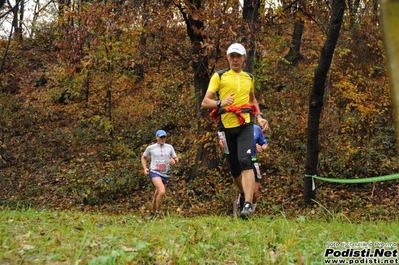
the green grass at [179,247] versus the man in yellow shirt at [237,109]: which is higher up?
the man in yellow shirt at [237,109]

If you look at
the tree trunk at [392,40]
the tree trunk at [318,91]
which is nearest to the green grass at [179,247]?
the tree trunk at [392,40]

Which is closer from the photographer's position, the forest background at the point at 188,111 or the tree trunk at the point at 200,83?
the forest background at the point at 188,111

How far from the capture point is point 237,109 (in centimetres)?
632

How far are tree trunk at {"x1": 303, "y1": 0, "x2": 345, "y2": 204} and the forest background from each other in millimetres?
573

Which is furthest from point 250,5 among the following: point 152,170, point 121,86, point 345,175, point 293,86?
point 121,86

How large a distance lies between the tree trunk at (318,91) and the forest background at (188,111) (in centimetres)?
57

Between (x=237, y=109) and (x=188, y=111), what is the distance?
12632 millimetres

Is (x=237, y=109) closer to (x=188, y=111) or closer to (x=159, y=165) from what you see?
(x=159, y=165)

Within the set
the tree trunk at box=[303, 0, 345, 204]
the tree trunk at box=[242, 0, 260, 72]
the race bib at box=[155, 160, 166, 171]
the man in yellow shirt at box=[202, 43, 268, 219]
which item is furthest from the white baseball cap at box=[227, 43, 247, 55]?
the race bib at box=[155, 160, 166, 171]

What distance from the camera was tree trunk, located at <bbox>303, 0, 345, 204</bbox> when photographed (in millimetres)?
8805

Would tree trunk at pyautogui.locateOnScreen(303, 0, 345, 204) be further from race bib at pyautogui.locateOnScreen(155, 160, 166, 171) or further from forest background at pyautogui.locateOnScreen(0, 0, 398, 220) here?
race bib at pyautogui.locateOnScreen(155, 160, 166, 171)

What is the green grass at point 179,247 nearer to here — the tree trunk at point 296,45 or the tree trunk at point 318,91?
the tree trunk at point 318,91

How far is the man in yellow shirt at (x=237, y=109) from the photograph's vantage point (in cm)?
620

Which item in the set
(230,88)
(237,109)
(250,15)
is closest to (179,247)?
(237,109)
